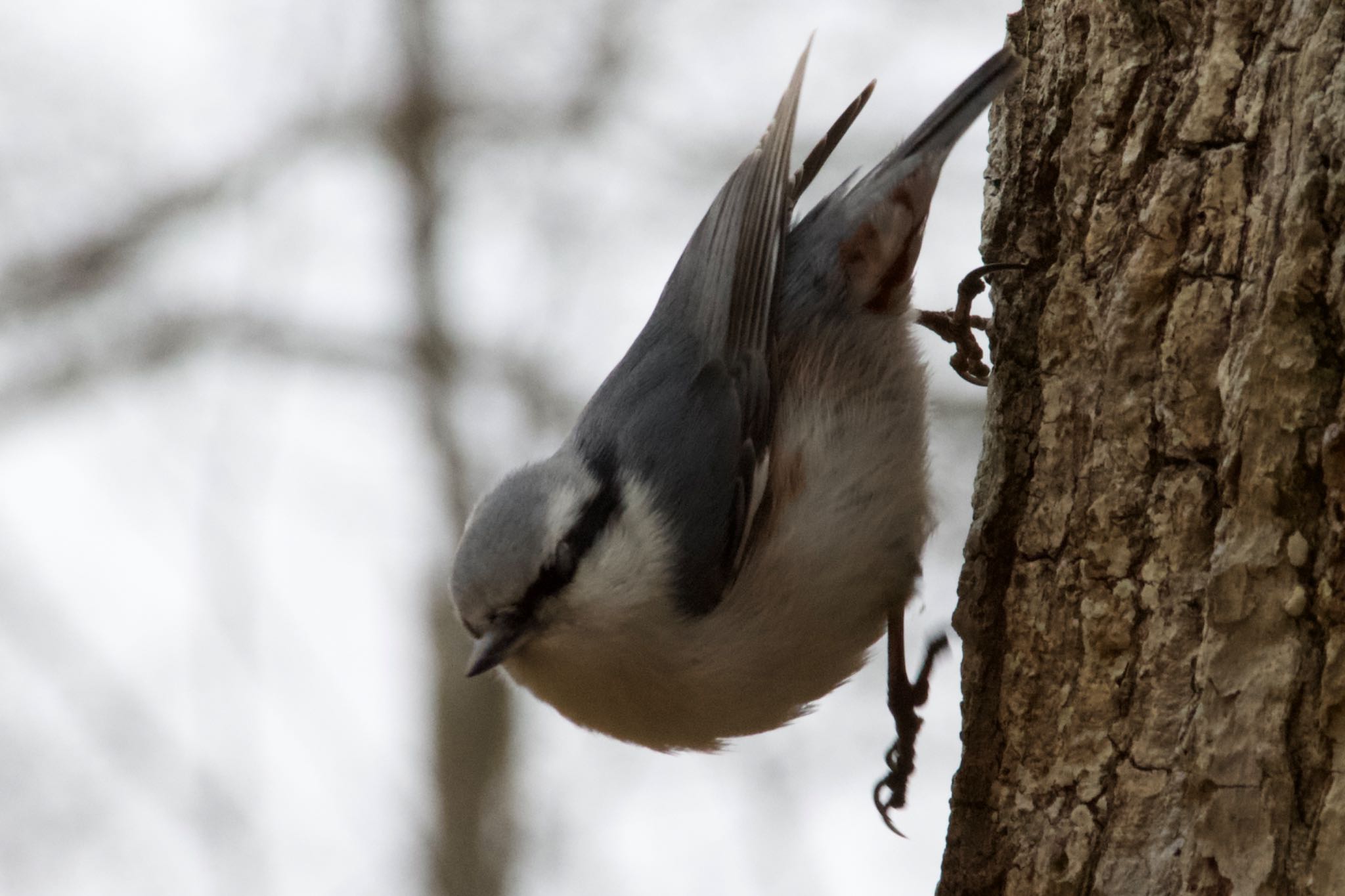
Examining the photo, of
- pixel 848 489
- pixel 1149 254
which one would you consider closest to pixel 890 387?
pixel 848 489

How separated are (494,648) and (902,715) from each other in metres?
0.86

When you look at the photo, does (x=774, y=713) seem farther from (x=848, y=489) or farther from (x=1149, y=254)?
(x=1149, y=254)

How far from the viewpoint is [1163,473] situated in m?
1.58

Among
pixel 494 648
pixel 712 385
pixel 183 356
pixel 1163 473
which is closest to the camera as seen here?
pixel 1163 473

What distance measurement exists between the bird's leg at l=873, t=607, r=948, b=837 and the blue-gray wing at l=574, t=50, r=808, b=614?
43 centimetres

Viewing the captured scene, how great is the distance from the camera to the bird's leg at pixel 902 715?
2543 mm

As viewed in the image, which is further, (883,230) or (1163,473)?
(883,230)

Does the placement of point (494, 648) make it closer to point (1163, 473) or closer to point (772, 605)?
point (772, 605)

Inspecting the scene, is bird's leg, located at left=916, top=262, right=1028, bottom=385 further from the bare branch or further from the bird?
the bare branch

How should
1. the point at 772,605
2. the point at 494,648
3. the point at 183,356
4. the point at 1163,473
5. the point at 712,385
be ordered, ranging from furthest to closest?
the point at 183,356 < the point at 712,385 < the point at 772,605 < the point at 494,648 < the point at 1163,473

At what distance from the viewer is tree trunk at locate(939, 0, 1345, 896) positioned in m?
1.36

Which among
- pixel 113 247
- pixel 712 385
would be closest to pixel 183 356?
pixel 113 247

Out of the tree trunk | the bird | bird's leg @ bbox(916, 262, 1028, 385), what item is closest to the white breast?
the bird

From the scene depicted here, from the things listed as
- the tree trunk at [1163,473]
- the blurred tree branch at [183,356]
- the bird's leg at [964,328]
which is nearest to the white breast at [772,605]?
the bird's leg at [964,328]
